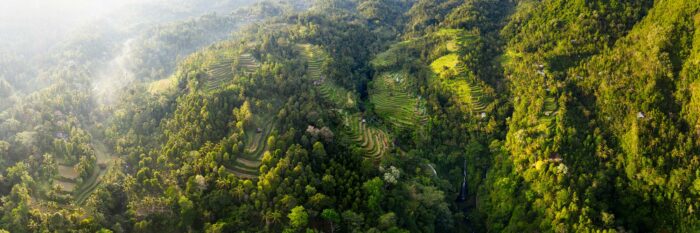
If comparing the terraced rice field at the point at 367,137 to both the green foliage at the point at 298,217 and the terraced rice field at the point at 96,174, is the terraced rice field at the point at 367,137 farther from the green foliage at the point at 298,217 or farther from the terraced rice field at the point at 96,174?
the terraced rice field at the point at 96,174

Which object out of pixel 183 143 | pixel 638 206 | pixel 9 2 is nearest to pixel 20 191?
pixel 183 143

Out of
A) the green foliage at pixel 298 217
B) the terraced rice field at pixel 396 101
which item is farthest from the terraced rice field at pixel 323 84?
the green foliage at pixel 298 217

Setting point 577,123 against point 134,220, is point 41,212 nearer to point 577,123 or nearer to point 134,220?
point 134,220

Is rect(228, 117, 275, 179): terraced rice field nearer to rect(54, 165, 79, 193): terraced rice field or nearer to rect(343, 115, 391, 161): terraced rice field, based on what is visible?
rect(343, 115, 391, 161): terraced rice field

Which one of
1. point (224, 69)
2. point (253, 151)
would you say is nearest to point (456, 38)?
point (224, 69)

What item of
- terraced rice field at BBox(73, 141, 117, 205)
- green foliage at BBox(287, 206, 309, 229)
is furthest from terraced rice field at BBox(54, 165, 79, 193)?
green foliage at BBox(287, 206, 309, 229)

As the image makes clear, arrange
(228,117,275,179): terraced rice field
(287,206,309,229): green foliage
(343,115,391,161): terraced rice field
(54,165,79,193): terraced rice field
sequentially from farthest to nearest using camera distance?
(343,115,391,161): terraced rice field
(228,117,275,179): terraced rice field
(54,165,79,193): terraced rice field
(287,206,309,229): green foliage

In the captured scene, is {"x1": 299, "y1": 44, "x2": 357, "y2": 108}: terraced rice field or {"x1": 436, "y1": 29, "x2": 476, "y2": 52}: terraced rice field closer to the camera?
{"x1": 299, "y1": 44, "x2": 357, "y2": 108}: terraced rice field
